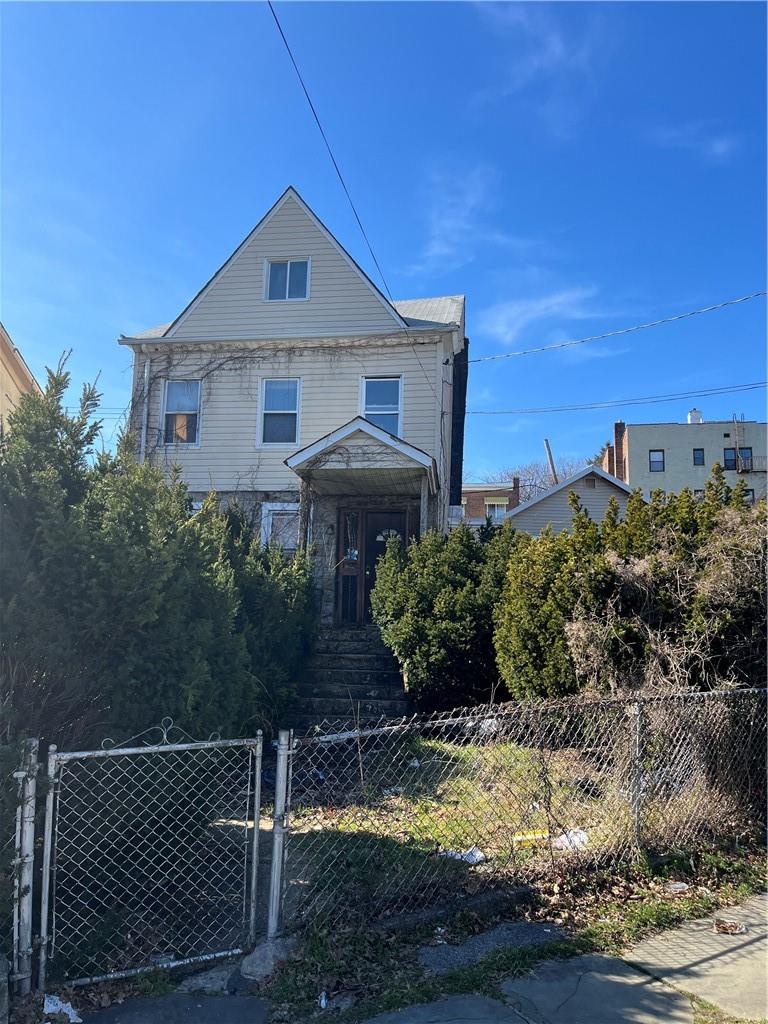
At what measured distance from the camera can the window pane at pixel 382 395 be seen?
43.4 feet

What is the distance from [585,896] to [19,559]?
380cm

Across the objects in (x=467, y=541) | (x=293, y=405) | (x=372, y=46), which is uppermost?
(x=372, y=46)

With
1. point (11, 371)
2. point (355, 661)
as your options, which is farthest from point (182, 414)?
point (355, 661)

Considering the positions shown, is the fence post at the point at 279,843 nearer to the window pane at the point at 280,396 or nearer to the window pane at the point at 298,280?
the window pane at the point at 280,396

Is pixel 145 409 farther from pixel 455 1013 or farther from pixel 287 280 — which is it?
pixel 455 1013

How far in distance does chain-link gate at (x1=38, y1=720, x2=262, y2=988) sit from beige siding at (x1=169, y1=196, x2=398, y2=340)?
1095 cm

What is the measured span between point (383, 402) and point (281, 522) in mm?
3126

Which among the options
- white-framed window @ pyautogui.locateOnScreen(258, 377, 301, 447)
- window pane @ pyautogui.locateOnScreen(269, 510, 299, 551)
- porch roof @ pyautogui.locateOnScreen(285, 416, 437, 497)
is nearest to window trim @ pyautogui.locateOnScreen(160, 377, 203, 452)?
white-framed window @ pyautogui.locateOnScreen(258, 377, 301, 447)

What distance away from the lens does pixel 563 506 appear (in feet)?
85.0

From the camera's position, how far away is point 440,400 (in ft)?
43.4

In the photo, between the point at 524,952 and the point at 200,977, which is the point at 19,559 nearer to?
the point at 200,977

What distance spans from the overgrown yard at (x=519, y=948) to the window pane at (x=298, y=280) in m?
12.1

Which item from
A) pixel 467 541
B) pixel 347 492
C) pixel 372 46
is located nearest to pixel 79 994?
pixel 467 541

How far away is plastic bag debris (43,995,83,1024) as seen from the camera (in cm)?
278
